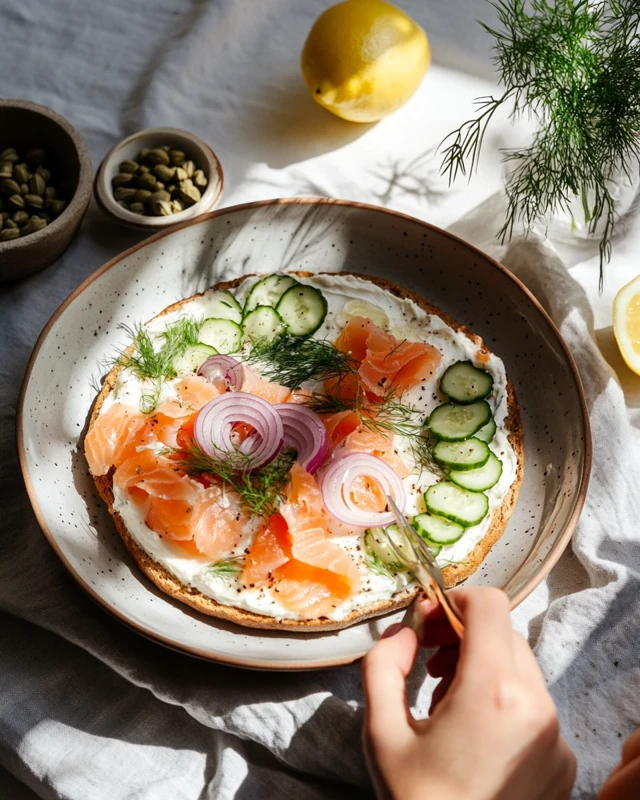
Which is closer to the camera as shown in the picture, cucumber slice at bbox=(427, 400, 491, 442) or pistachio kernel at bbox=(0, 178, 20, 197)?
cucumber slice at bbox=(427, 400, 491, 442)

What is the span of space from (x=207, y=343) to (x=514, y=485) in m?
1.24

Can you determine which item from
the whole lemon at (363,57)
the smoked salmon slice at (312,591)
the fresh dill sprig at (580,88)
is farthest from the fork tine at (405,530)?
the whole lemon at (363,57)

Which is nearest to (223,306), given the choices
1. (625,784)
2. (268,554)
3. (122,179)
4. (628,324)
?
(122,179)

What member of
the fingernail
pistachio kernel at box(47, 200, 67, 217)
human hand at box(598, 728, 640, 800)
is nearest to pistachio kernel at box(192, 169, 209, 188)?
pistachio kernel at box(47, 200, 67, 217)

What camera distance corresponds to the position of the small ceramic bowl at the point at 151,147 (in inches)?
125

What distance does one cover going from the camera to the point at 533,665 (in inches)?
79.5

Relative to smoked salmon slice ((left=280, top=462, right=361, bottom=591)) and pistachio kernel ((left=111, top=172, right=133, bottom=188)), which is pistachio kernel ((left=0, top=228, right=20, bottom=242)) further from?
smoked salmon slice ((left=280, top=462, right=361, bottom=591))

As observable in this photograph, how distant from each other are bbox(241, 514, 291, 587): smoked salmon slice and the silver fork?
13.1 inches

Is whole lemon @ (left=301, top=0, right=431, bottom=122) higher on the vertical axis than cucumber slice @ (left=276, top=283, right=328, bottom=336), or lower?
higher

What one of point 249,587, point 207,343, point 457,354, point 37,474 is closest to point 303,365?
point 207,343

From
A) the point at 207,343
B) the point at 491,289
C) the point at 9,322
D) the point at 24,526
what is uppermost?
the point at 491,289

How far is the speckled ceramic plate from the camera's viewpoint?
253cm

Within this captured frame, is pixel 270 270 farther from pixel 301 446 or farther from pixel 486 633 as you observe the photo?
pixel 486 633

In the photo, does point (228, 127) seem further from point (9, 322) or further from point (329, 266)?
point (9, 322)
